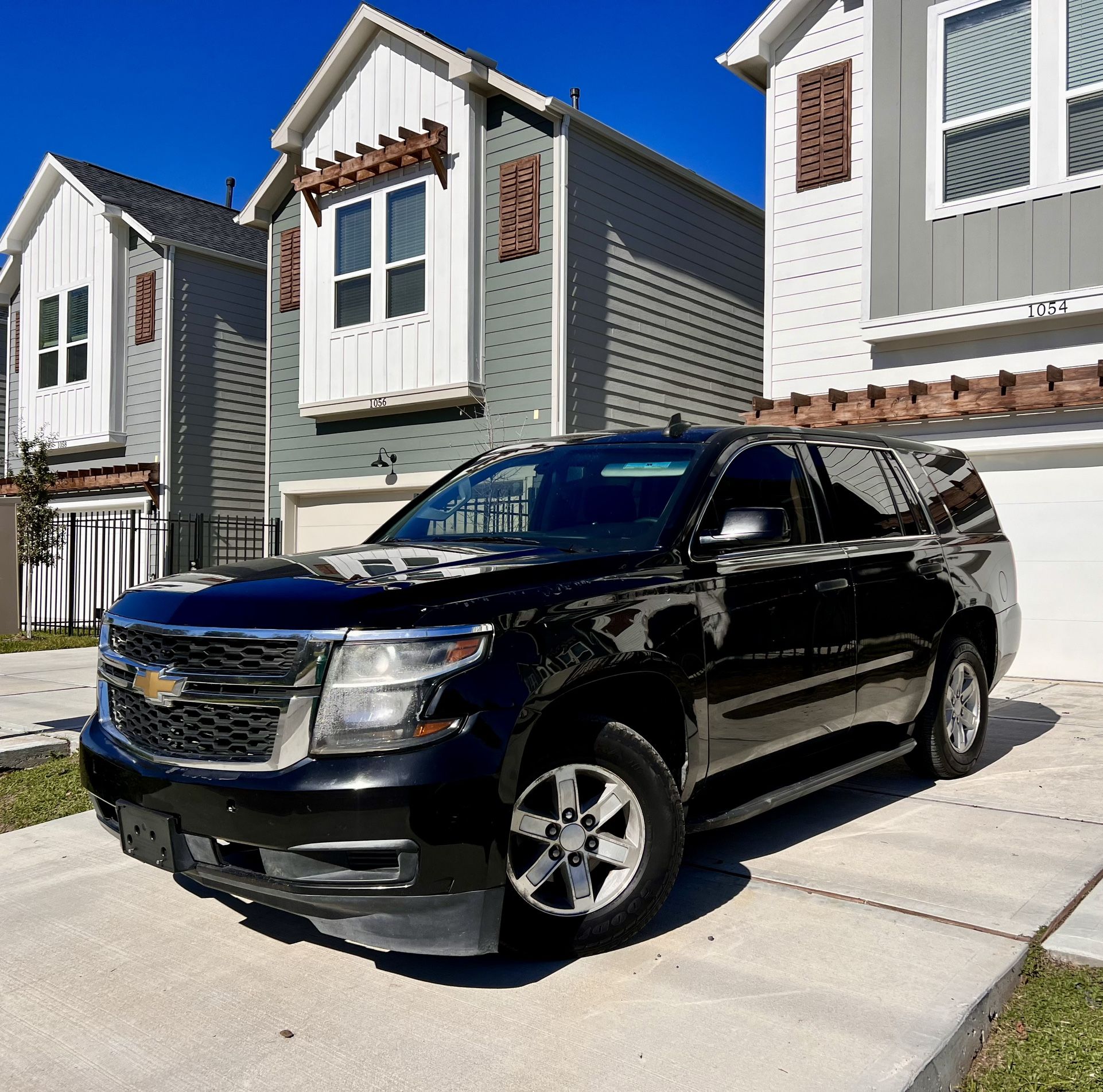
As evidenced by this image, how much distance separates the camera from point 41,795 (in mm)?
5965

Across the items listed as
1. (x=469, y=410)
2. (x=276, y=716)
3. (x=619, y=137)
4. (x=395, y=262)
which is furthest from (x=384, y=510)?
(x=276, y=716)

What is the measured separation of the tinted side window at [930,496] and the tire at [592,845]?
9.42ft

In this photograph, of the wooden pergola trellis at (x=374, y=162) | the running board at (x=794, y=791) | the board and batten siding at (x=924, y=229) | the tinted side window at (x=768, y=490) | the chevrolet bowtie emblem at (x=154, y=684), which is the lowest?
the running board at (x=794, y=791)

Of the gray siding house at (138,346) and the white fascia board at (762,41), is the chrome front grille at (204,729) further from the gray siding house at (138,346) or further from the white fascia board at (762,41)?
the gray siding house at (138,346)

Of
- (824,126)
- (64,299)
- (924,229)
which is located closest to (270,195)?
(64,299)

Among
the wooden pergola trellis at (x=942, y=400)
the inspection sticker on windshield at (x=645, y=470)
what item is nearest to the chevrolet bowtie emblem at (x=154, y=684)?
the inspection sticker on windshield at (x=645, y=470)

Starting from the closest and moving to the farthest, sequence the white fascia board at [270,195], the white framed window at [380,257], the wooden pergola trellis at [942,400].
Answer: the wooden pergola trellis at [942,400]
the white framed window at [380,257]
the white fascia board at [270,195]

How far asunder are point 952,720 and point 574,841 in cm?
323

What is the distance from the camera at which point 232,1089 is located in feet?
9.31

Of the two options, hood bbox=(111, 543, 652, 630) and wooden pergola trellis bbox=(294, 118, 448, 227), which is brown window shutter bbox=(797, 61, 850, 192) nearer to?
wooden pergola trellis bbox=(294, 118, 448, 227)

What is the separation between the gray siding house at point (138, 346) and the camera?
1786 cm

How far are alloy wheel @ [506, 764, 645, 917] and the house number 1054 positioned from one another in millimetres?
7486

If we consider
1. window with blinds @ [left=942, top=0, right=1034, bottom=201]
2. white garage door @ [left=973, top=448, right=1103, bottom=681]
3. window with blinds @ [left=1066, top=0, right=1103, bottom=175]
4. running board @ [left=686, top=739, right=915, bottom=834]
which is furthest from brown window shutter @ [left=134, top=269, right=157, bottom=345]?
running board @ [left=686, top=739, right=915, bottom=834]

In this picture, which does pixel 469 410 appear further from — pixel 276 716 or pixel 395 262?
pixel 276 716
